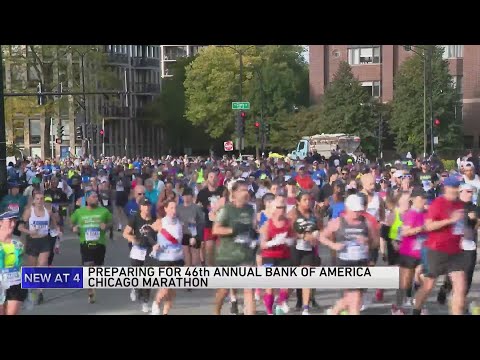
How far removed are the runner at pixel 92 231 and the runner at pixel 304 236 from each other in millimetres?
2699

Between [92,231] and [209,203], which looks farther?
[209,203]

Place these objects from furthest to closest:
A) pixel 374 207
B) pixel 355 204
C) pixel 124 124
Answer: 1. pixel 124 124
2. pixel 374 207
3. pixel 355 204

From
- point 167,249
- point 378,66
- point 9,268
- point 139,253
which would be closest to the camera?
point 9,268

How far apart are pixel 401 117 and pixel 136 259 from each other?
4284 cm

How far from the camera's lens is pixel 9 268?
1050 centimetres

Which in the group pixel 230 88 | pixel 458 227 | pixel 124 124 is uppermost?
pixel 230 88

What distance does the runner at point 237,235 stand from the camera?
1138 centimetres

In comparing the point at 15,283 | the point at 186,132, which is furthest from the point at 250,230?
the point at 186,132

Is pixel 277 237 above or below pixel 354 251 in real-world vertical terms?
above

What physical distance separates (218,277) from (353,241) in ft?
5.49

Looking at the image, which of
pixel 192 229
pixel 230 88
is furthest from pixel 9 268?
pixel 230 88

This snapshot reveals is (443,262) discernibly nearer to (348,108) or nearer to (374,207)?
(374,207)

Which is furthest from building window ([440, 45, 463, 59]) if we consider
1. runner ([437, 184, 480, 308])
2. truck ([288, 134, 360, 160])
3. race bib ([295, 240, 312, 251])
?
race bib ([295, 240, 312, 251])

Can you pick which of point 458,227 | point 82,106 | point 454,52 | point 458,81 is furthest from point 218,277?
point 454,52
